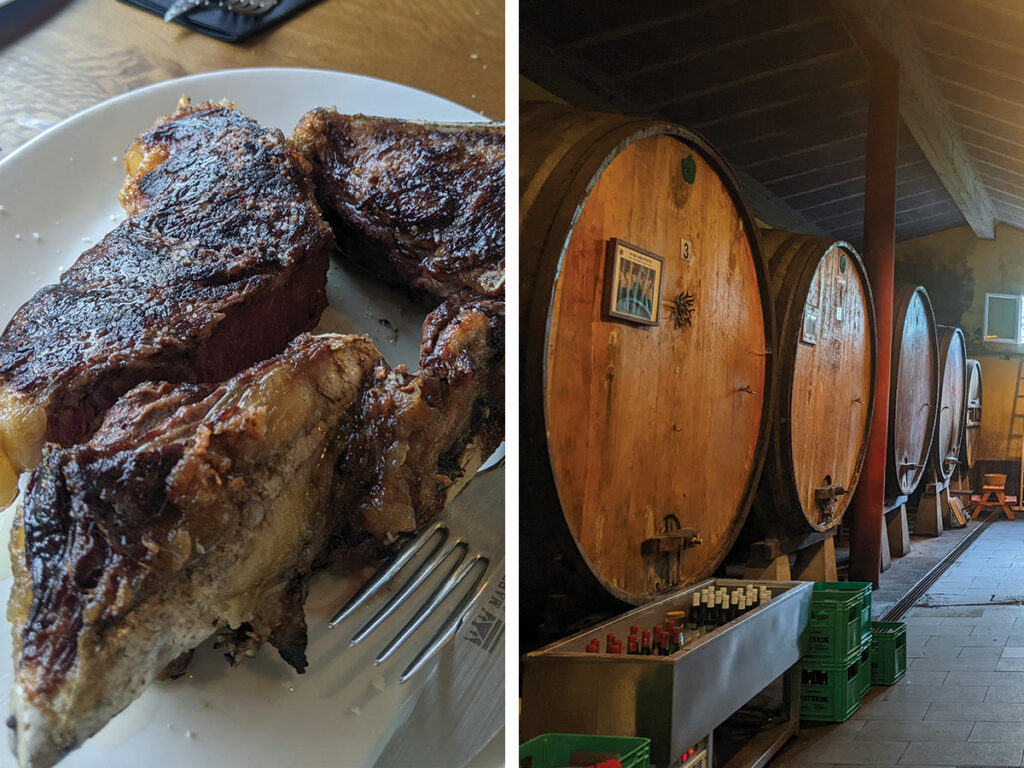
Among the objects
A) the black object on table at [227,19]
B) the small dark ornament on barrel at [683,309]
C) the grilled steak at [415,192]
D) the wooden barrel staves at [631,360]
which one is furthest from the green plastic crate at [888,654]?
the black object on table at [227,19]

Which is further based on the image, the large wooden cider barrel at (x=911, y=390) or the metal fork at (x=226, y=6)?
the large wooden cider barrel at (x=911, y=390)

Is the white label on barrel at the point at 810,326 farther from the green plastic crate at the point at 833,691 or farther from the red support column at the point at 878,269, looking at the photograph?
the green plastic crate at the point at 833,691

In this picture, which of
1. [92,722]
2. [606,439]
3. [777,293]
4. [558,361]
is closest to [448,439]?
[558,361]

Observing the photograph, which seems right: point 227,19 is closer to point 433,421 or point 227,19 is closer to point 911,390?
point 433,421

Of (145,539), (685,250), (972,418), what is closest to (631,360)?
(685,250)

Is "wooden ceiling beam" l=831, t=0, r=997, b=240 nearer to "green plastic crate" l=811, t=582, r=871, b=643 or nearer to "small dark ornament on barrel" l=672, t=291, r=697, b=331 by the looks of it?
"small dark ornament on barrel" l=672, t=291, r=697, b=331

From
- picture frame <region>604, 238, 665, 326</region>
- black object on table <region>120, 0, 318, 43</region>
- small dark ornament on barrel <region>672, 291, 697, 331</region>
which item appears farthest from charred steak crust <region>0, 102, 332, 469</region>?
small dark ornament on barrel <region>672, 291, 697, 331</region>

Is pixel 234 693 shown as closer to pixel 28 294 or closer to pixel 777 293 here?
pixel 28 294
